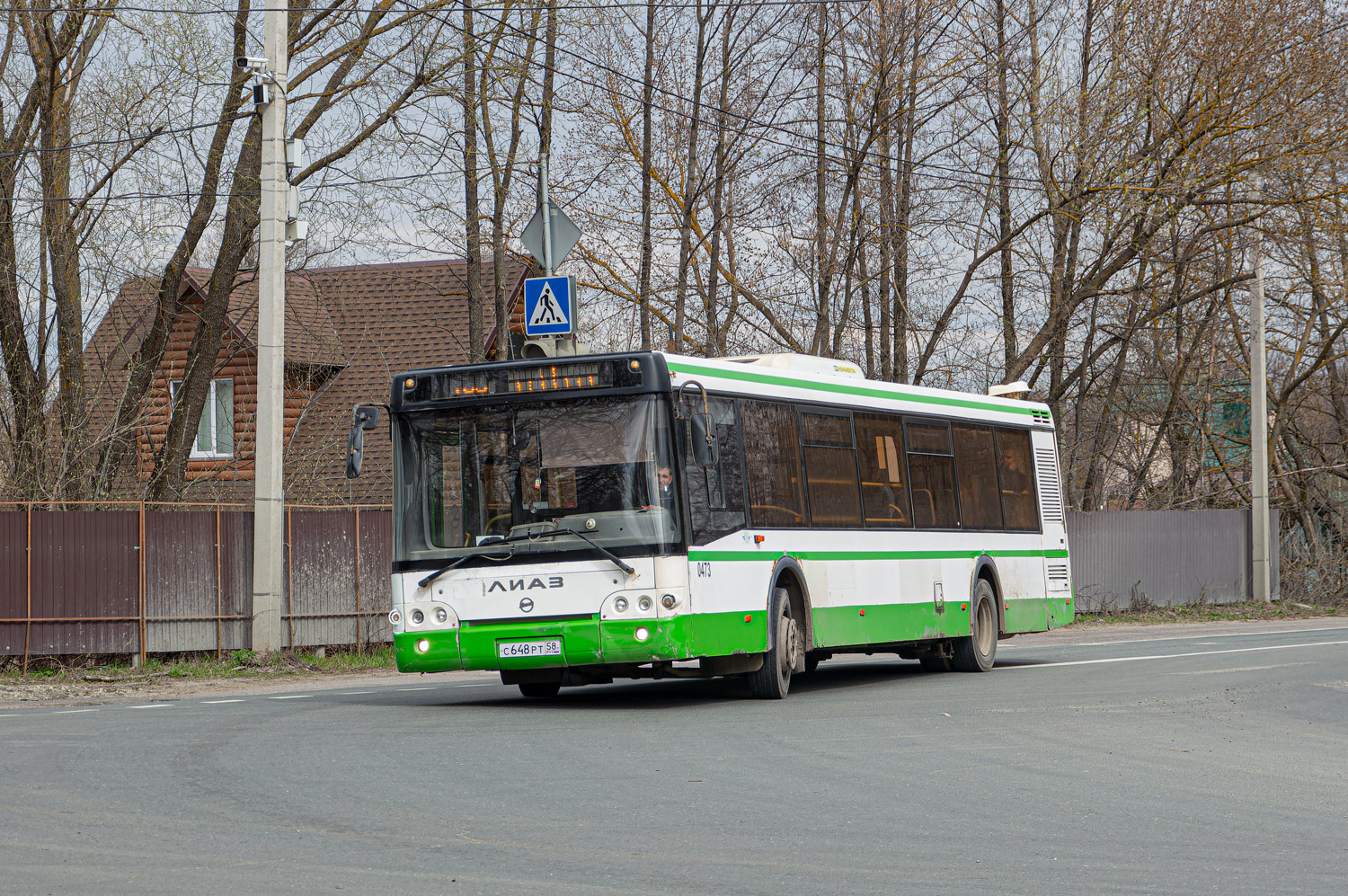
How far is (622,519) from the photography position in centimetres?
1289

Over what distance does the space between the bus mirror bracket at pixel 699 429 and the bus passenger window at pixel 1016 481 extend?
6256 mm

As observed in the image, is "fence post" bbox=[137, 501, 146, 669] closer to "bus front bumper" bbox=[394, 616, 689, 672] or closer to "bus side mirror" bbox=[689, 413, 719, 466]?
"bus front bumper" bbox=[394, 616, 689, 672]

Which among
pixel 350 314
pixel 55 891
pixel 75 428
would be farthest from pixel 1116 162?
pixel 55 891

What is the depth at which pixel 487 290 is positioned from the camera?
36.4 meters

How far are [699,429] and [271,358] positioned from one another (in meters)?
8.36

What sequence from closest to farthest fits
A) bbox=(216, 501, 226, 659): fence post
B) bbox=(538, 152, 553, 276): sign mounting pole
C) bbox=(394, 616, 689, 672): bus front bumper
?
bbox=(394, 616, 689, 672): bus front bumper < bbox=(538, 152, 553, 276): sign mounting pole < bbox=(216, 501, 226, 659): fence post

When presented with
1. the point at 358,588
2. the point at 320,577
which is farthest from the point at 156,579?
the point at 358,588

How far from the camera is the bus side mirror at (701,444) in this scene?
12750mm

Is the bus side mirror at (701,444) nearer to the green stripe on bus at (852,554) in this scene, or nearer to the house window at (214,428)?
the green stripe on bus at (852,554)

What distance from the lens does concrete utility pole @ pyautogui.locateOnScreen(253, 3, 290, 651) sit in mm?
19141

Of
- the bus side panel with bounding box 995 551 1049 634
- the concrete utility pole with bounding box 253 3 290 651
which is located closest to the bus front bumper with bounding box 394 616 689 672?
the concrete utility pole with bounding box 253 3 290 651

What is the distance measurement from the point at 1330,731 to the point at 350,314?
27312 mm

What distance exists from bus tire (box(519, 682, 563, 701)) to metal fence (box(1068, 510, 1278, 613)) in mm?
18533

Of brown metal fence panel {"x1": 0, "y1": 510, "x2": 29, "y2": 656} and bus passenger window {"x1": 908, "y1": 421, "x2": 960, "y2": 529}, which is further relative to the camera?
brown metal fence panel {"x1": 0, "y1": 510, "x2": 29, "y2": 656}
